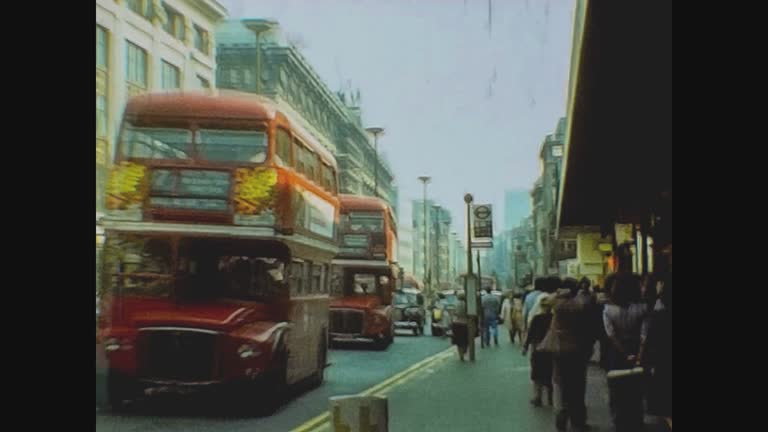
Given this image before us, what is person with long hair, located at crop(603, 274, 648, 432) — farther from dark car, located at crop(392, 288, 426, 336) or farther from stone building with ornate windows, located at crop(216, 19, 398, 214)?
dark car, located at crop(392, 288, 426, 336)

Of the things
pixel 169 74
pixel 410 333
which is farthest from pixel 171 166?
pixel 410 333

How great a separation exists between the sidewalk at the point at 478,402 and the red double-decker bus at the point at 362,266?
1.65 m

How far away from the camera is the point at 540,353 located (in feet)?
35.0

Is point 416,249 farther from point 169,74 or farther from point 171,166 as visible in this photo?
point 171,166

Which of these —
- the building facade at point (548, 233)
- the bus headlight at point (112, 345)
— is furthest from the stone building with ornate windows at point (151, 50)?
the building facade at point (548, 233)

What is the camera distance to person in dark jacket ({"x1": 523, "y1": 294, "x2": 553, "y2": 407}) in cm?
997

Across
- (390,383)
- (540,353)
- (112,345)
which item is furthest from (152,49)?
(540,353)

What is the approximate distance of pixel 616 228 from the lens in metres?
19.4

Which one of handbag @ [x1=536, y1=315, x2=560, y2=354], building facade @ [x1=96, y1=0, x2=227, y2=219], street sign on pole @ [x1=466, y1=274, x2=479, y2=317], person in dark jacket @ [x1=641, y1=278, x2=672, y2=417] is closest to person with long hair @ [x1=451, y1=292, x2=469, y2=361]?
street sign on pole @ [x1=466, y1=274, x2=479, y2=317]

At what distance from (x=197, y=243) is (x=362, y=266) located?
19.1 feet

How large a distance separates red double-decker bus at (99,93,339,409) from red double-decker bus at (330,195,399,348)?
3.93m

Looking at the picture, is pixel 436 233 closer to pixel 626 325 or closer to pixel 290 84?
pixel 290 84

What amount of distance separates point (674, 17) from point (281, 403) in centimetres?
636

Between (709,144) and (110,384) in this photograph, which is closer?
(709,144)
